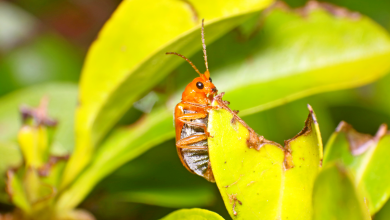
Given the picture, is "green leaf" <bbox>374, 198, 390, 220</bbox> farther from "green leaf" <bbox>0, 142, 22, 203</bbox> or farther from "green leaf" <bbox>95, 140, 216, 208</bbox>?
"green leaf" <bbox>0, 142, 22, 203</bbox>

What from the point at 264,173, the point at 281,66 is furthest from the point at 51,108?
the point at 264,173

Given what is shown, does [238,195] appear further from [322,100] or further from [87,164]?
[322,100]

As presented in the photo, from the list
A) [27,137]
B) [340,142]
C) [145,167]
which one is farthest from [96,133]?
[340,142]

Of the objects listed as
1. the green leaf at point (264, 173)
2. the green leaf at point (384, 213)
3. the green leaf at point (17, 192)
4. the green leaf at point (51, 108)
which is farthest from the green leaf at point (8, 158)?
the green leaf at point (384, 213)

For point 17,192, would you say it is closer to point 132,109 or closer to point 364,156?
point 132,109

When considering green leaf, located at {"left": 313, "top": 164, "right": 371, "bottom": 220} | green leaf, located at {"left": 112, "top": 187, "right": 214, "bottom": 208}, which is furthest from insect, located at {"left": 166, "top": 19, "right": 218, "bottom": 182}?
green leaf, located at {"left": 313, "top": 164, "right": 371, "bottom": 220}
